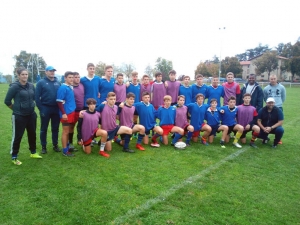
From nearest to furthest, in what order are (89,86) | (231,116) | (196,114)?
(89,86) < (196,114) < (231,116)

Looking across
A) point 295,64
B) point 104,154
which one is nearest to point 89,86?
point 104,154

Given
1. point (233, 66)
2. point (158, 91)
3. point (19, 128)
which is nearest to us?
point (19, 128)

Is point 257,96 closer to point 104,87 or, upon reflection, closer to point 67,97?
point 104,87

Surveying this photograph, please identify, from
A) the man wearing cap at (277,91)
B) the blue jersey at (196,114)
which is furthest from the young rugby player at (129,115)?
the man wearing cap at (277,91)

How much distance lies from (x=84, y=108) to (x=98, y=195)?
283cm

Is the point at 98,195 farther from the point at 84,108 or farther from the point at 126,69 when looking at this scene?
the point at 126,69

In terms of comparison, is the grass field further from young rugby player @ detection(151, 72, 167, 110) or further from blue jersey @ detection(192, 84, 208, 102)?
blue jersey @ detection(192, 84, 208, 102)

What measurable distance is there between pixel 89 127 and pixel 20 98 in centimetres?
151

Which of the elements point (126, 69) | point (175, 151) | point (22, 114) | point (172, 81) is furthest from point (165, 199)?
point (126, 69)

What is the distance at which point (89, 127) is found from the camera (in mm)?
5375

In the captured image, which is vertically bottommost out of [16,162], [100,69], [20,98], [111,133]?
[16,162]

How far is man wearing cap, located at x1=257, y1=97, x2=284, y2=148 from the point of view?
21.2ft

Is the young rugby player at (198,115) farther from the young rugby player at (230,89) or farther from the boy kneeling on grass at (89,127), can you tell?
the boy kneeling on grass at (89,127)

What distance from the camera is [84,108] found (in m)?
5.90
